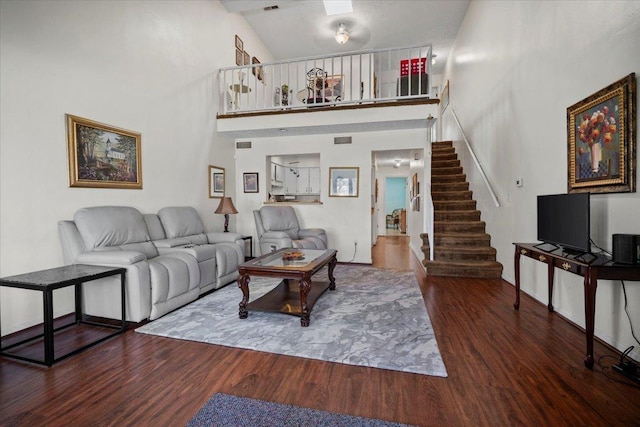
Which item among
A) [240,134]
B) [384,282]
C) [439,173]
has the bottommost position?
[384,282]

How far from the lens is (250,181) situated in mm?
6094

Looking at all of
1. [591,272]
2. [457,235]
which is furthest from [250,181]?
[591,272]

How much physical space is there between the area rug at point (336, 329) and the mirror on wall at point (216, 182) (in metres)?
2.19

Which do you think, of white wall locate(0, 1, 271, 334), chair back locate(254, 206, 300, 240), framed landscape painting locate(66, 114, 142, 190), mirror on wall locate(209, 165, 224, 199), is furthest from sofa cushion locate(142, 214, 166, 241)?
chair back locate(254, 206, 300, 240)

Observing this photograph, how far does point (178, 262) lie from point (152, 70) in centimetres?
268

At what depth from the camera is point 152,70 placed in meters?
3.90

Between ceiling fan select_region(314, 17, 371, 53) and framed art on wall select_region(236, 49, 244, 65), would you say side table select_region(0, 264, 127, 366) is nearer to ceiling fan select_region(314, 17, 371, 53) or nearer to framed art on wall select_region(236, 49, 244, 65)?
framed art on wall select_region(236, 49, 244, 65)

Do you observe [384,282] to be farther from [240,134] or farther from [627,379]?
[240,134]

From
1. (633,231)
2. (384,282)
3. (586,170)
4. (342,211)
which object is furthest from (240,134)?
(633,231)

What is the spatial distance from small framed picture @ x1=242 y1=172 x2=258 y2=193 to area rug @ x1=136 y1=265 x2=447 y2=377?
9.22 feet

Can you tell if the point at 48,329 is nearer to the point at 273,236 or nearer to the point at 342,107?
the point at 273,236

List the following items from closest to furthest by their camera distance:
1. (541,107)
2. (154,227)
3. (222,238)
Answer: (541,107)
(154,227)
(222,238)

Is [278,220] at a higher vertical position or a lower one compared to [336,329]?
higher

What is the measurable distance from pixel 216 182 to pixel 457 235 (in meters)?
4.35
